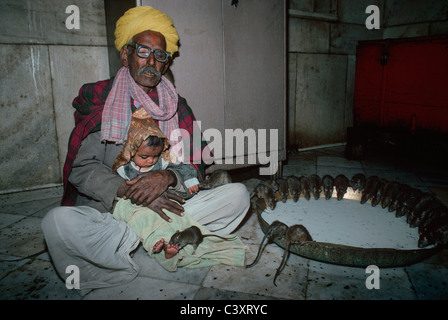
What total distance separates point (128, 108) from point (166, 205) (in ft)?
2.62

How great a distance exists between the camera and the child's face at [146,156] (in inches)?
91.4

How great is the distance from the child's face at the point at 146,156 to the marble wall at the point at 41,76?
2361mm

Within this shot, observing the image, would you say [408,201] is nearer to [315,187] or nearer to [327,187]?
[327,187]

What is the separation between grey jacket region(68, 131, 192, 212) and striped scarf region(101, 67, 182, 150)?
131 mm

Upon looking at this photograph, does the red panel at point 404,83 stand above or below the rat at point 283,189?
above

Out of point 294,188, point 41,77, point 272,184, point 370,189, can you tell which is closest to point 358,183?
point 370,189

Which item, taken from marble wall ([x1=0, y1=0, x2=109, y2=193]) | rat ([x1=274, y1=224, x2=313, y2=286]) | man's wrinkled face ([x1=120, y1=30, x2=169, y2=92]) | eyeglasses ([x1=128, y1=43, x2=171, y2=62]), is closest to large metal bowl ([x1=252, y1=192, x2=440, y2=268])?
rat ([x1=274, y1=224, x2=313, y2=286])

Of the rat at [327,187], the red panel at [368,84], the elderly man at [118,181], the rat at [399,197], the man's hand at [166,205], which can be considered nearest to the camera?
the elderly man at [118,181]

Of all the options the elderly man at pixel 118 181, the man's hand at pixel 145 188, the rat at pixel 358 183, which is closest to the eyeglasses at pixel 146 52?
the elderly man at pixel 118 181

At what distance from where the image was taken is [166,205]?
233cm

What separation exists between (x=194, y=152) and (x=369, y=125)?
416 centimetres

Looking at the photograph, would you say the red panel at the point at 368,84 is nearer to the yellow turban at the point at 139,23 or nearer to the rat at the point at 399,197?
the rat at the point at 399,197

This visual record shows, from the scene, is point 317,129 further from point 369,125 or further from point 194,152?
point 194,152

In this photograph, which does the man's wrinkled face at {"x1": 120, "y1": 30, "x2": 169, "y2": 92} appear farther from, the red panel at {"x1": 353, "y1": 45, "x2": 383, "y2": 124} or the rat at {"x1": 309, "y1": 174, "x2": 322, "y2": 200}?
the red panel at {"x1": 353, "y1": 45, "x2": 383, "y2": 124}
